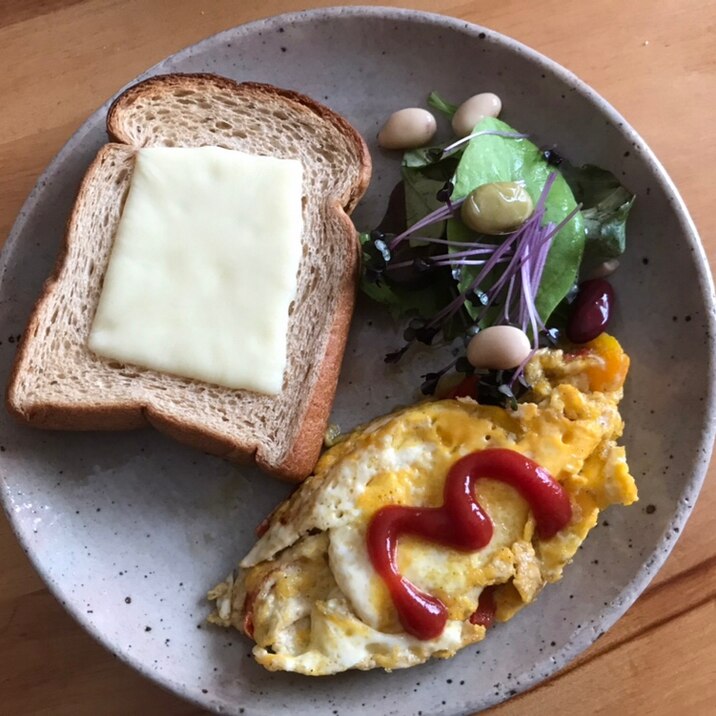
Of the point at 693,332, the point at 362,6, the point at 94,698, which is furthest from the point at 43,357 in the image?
the point at 693,332

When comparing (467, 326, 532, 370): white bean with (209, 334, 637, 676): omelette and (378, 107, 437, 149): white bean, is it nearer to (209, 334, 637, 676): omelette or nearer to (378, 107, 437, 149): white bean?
(209, 334, 637, 676): omelette

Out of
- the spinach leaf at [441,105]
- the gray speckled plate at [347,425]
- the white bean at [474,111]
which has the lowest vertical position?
the gray speckled plate at [347,425]

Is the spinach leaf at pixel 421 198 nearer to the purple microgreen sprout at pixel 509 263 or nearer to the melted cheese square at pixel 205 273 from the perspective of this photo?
the purple microgreen sprout at pixel 509 263

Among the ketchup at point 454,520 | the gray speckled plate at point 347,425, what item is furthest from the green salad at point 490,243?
the ketchup at point 454,520

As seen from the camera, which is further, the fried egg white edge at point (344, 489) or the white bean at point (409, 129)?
the white bean at point (409, 129)

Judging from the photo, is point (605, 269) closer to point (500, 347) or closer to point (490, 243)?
point (490, 243)

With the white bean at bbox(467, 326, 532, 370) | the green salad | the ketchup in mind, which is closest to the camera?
the ketchup

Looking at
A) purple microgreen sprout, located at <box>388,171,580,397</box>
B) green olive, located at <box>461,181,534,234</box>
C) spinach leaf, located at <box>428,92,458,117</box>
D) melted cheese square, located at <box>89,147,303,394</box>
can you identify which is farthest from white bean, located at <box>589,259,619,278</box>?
melted cheese square, located at <box>89,147,303,394</box>
